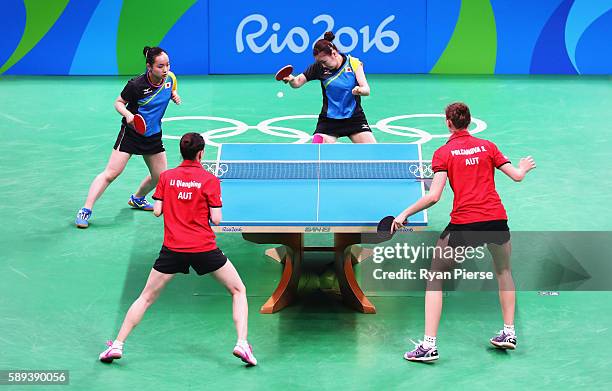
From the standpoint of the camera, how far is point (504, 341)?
7879mm

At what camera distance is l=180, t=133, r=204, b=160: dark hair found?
756 centimetres

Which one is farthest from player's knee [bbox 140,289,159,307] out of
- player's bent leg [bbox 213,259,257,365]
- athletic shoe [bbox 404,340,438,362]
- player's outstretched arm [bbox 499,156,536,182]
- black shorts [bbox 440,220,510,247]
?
player's outstretched arm [bbox 499,156,536,182]

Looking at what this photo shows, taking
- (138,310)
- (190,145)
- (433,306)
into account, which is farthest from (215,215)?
(433,306)

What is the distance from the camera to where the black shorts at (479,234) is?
303 inches

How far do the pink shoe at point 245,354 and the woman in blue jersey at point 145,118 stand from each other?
11.2 ft

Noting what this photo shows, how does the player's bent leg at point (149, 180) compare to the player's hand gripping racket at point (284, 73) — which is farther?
the player's bent leg at point (149, 180)

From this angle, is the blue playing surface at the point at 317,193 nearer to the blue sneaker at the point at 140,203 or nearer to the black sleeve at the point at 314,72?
the black sleeve at the point at 314,72

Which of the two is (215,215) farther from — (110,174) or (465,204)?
(110,174)

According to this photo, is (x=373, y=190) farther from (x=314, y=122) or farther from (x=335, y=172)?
(x=314, y=122)

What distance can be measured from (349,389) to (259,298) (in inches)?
76.8

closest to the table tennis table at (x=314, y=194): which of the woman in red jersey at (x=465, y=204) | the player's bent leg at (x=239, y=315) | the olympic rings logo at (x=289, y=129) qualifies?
the woman in red jersey at (x=465, y=204)

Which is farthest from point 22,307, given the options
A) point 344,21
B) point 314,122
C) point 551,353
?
point 344,21

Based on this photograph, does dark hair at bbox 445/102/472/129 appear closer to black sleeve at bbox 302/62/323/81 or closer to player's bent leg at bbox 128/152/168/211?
black sleeve at bbox 302/62/323/81

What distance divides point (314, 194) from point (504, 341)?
6.66 feet
